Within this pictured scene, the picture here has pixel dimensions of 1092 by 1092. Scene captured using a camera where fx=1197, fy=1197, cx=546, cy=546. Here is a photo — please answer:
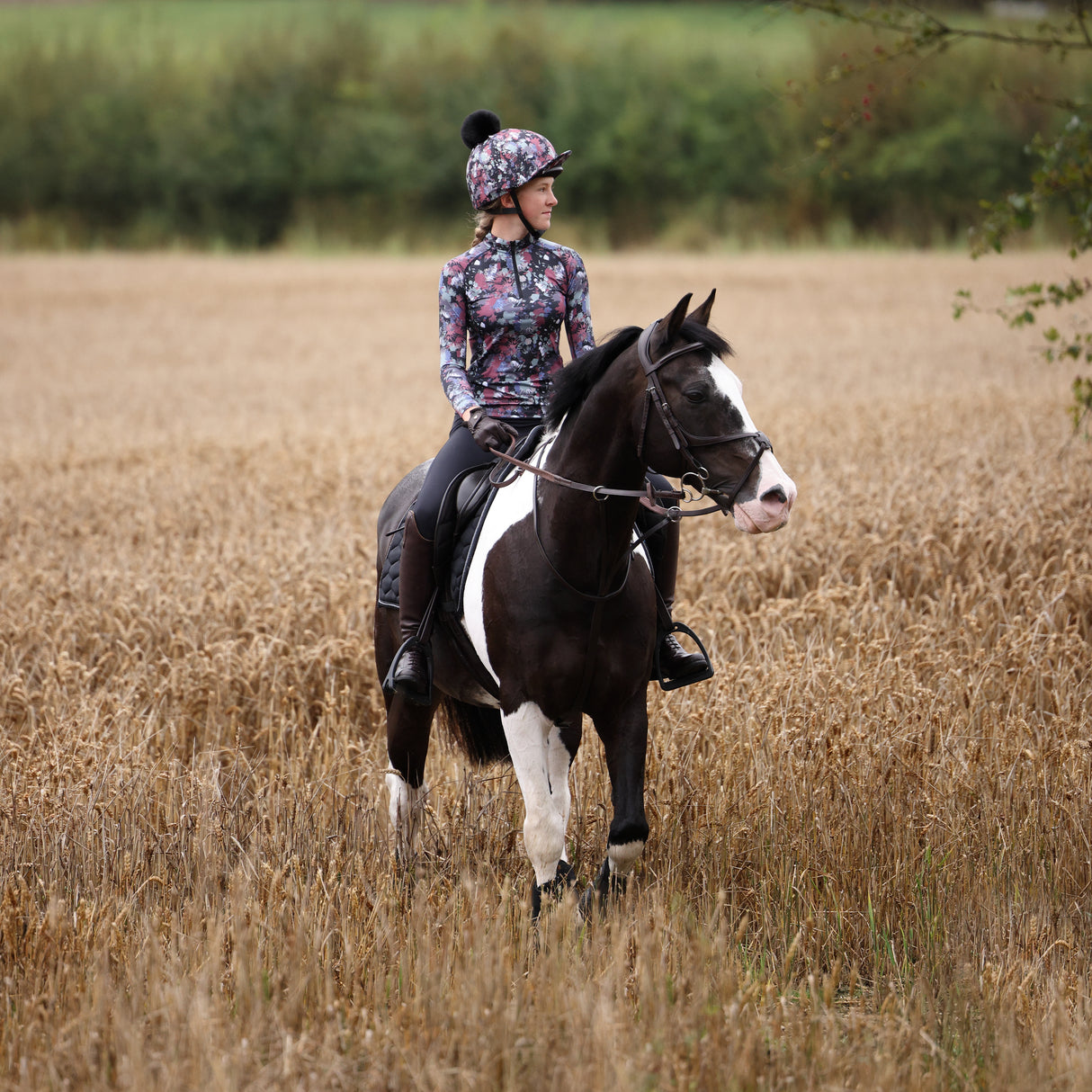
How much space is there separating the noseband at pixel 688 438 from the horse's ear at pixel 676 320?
1.7 inches

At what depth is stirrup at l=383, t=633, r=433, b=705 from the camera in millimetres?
4387

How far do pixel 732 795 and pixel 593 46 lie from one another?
52.9 meters

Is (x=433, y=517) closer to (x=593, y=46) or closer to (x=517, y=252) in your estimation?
(x=517, y=252)

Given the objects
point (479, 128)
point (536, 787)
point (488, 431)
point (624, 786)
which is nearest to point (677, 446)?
point (488, 431)

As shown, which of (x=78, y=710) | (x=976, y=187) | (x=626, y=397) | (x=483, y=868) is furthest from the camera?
(x=976, y=187)

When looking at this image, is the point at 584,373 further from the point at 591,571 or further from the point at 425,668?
the point at 425,668

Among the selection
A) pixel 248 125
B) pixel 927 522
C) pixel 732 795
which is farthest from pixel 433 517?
pixel 248 125

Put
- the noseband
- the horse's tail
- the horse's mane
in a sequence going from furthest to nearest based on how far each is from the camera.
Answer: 1. the horse's tail
2. the horse's mane
3. the noseband

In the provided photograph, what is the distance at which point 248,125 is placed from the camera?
4797 cm

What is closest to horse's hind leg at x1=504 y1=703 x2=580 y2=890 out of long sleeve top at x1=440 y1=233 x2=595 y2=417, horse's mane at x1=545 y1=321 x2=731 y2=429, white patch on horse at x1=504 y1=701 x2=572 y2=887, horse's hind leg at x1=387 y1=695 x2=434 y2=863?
white patch on horse at x1=504 y1=701 x2=572 y2=887

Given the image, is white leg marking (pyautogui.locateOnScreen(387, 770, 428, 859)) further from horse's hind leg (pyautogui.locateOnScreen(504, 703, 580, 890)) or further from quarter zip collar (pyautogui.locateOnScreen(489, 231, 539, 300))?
quarter zip collar (pyautogui.locateOnScreen(489, 231, 539, 300))

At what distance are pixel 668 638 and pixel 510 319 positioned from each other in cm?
131

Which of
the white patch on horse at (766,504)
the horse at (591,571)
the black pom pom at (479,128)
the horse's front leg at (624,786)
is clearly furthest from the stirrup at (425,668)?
the black pom pom at (479,128)

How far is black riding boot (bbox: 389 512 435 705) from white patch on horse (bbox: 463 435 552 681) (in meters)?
0.24
